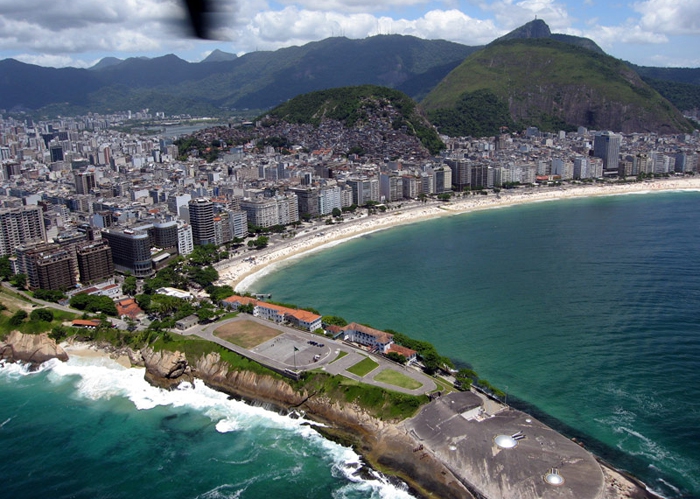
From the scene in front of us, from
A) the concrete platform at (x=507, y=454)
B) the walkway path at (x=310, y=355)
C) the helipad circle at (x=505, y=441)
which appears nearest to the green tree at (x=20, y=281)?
the walkway path at (x=310, y=355)

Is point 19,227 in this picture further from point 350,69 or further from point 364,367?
point 350,69

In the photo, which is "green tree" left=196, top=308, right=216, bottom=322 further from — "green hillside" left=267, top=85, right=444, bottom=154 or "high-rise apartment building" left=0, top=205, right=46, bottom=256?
"green hillside" left=267, top=85, right=444, bottom=154

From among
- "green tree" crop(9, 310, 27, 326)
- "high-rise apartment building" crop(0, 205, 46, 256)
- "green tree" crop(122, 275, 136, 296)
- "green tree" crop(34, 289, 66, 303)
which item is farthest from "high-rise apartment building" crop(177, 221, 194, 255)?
"green tree" crop(9, 310, 27, 326)

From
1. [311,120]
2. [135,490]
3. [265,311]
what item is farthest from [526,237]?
[311,120]

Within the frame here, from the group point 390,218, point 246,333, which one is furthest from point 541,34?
point 246,333

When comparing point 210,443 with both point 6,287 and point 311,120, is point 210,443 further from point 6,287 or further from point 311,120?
point 311,120
